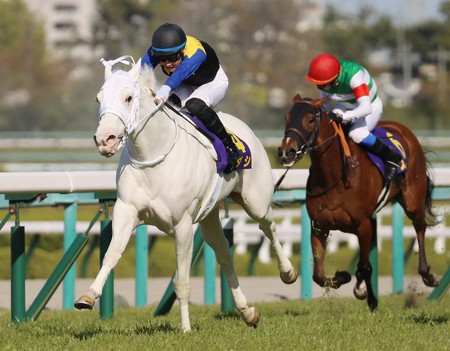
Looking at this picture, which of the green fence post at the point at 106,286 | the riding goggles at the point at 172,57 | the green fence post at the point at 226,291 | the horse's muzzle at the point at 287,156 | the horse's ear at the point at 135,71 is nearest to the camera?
the horse's ear at the point at 135,71

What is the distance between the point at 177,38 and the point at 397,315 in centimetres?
224

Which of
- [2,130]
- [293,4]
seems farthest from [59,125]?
[293,4]

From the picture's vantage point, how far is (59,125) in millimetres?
48188

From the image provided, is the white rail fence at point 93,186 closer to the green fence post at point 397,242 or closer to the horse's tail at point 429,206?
the horse's tail at point 429,206

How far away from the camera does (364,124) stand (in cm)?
926

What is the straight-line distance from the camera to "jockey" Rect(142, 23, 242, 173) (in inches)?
282

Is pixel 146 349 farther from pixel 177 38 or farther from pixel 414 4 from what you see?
pixel 414 4

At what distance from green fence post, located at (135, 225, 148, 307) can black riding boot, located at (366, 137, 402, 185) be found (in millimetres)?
1889

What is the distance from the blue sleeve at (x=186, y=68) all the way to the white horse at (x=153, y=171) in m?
0.10

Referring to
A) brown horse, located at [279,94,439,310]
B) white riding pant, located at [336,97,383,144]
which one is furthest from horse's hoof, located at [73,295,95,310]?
white riding pant, located at [336,97,383,144]

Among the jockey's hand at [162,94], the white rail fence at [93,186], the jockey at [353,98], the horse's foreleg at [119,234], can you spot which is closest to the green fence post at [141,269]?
the white rail fence at [93,186]

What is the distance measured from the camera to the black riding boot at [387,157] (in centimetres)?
918

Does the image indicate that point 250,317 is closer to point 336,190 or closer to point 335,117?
point 336,190

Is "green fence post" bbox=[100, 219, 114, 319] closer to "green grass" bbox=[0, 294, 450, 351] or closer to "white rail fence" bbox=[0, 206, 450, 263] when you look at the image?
"green grass" bbox=[0, 294, 450, 351]
